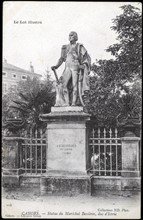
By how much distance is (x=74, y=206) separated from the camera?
9.90 m

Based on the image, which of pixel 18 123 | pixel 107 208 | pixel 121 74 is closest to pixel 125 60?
pixel 121 74

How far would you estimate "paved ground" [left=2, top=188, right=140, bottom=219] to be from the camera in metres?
9.62

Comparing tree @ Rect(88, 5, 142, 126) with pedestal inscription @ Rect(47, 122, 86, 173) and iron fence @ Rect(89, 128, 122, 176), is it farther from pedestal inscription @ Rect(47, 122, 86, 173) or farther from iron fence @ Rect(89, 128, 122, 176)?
pedestal inscription @ Rect(47, 122, 86, 173)

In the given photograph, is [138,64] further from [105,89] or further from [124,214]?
[124,214]

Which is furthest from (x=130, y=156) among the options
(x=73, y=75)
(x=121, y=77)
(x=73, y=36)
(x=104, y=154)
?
(x=121, y=77)

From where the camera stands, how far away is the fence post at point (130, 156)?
11062mm

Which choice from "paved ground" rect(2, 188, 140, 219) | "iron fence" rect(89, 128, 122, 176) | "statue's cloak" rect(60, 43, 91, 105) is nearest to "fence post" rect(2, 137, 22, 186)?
"paved ground" rect(2, 188, 140, 219)

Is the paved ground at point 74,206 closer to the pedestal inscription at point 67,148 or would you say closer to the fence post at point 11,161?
the pedestal inscription at point 67,148

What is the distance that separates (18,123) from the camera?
11.9 metres

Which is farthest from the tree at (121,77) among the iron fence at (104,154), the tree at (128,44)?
the iron fence at (104,154)

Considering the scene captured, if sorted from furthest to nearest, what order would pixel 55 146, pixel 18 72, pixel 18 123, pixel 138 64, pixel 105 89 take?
pixel 18 72, pixel 105 89, pixel 138 64, pixel 18 123, pixel 55 146

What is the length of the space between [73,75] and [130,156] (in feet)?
9.41

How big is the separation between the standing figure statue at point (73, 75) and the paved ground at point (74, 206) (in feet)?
8.94

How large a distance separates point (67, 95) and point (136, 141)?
2409 mm
